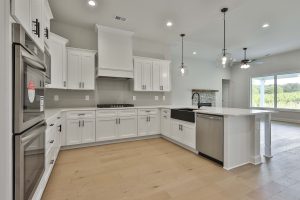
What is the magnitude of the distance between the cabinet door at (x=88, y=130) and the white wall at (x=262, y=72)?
801 centimetres

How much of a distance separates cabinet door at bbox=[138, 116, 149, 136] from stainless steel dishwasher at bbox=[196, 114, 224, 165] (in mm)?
1567

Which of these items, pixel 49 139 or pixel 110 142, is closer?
pixel 49 139

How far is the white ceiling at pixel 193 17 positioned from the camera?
3.05 m

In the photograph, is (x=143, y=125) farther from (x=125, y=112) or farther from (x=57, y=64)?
(x=57, y=64)

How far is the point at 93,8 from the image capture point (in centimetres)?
316

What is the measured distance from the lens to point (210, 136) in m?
2.76

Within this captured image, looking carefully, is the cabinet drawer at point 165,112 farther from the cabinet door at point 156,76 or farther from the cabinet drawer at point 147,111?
the cabinet door at point 156,76

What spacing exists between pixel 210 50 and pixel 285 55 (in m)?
3.54

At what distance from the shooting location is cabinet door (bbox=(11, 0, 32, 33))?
102cm

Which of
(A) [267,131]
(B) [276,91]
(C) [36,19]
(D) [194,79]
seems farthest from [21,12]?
(B) [276,91]

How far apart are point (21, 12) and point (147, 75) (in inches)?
138

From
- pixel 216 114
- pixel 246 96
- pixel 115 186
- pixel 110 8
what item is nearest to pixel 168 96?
pixel 216 114

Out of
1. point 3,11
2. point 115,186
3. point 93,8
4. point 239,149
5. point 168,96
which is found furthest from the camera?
point 168,96

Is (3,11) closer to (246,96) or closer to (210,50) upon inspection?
(210,50)
